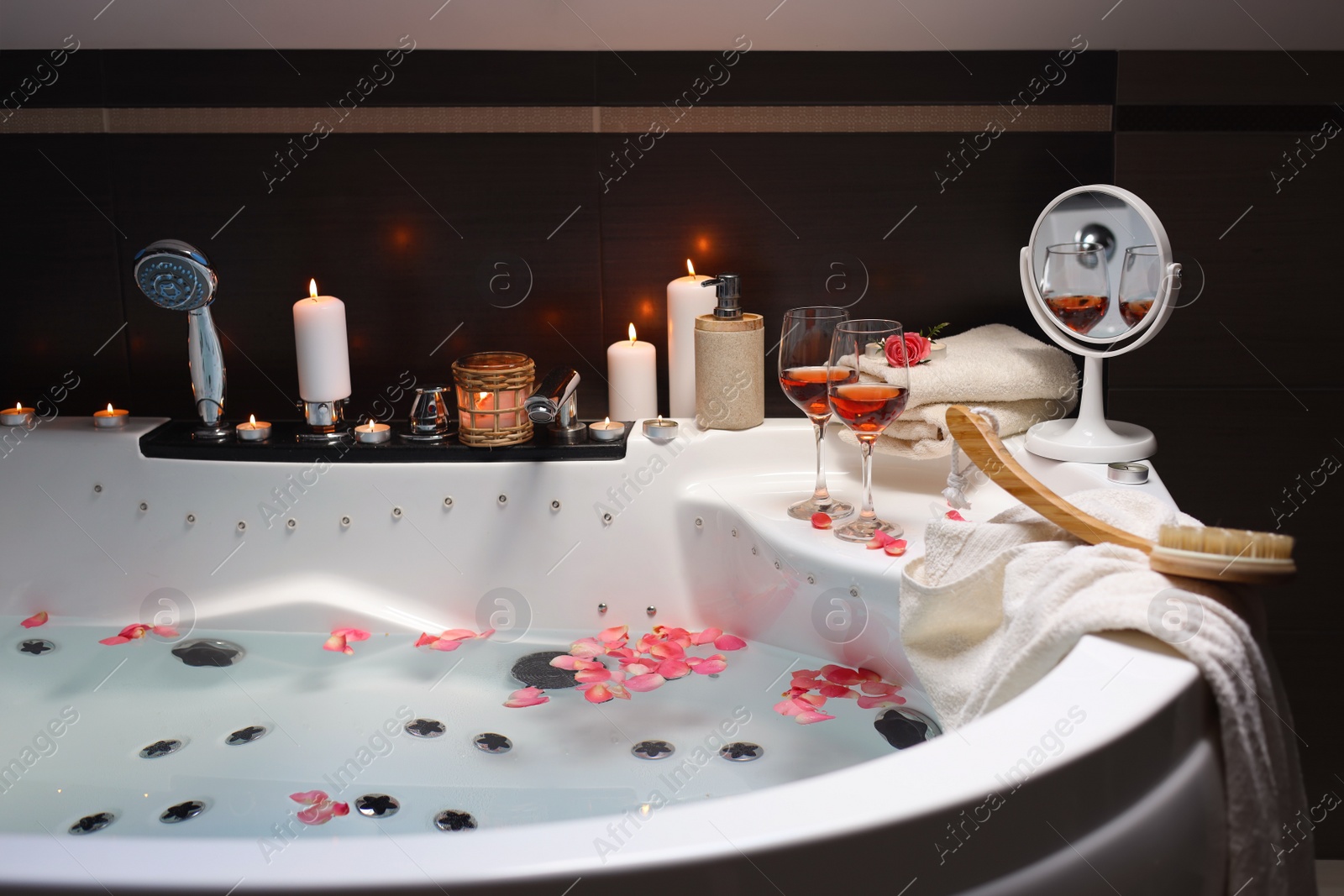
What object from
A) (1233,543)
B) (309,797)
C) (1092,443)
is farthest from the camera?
(1092,443)

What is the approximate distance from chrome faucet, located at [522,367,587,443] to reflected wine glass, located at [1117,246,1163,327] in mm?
679

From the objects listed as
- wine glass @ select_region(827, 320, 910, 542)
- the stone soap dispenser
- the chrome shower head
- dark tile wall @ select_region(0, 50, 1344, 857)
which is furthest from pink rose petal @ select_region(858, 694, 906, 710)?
the chrome shower head

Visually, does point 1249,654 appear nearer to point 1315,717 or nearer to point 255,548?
point 1315,717

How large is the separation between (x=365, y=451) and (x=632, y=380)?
0.37 metres

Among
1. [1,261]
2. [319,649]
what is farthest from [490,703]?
[1,261]

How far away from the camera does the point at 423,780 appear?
1.15 m

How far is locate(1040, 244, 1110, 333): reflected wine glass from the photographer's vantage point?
1335 mm

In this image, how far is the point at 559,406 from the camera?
4.62 ft

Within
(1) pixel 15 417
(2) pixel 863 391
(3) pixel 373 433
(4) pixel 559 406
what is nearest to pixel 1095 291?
(2) pixel 863 391

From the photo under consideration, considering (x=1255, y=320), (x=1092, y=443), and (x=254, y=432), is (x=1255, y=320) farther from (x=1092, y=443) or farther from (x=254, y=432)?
(x=254, y=432)

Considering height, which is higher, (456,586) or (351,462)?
(351,462)

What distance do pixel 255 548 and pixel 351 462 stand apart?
0.18 m

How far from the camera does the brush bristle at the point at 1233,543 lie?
792mm

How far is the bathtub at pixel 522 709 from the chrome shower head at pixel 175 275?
0.22 metres
